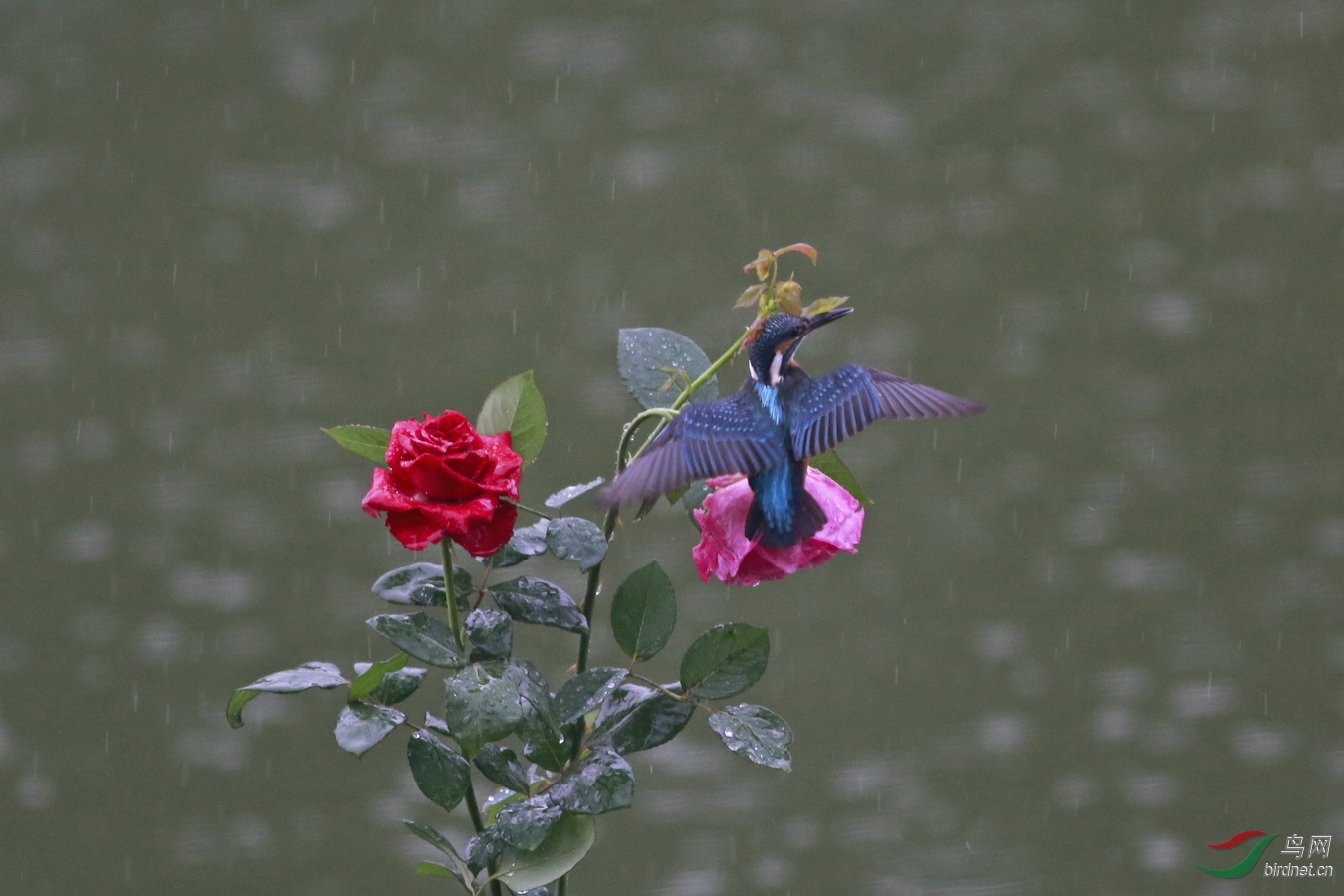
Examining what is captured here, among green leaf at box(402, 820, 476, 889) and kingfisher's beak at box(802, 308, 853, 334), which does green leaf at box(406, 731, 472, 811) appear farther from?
kingfisher's beak at box(802, 308, 853, 334)

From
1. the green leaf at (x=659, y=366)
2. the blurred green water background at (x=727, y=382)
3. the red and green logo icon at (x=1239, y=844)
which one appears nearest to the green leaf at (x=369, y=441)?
the green leaf at (x=659, y=366)

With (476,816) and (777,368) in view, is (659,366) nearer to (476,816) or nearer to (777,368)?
(777,368)

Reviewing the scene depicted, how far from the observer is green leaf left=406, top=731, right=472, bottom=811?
62 centimetres

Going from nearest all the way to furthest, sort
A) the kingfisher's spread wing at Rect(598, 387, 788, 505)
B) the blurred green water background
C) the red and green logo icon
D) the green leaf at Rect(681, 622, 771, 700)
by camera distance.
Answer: the kingfisher's spread wing at Rect(598, 387, 788, 505) < the green leaf at Rect(681, 622, 771, 700) < the blurred green water background < the red and green logo icon

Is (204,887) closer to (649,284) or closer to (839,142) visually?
(649,284)

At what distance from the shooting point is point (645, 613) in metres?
0.69

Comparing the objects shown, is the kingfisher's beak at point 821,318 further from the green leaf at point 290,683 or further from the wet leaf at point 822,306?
the green leaf at point 290,683

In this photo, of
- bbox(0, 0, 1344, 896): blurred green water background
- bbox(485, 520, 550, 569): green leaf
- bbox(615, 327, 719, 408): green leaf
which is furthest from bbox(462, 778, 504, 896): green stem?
bbox(0, 0, 1344, 896): blurred green water background

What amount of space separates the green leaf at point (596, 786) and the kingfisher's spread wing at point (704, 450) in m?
0.14

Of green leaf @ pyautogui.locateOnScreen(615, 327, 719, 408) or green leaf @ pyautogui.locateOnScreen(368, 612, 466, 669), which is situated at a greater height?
green leaf @ pyautogui.locateOnScreen(615, 327, 719, 408)

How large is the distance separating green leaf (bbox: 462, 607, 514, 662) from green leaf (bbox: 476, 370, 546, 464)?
0.09 m

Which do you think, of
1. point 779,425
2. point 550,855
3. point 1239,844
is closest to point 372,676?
point 550,855

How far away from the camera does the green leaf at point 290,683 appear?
0.63 m

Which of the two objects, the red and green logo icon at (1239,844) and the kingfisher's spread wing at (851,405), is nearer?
the kingfisher's spread wing at (851,405)
